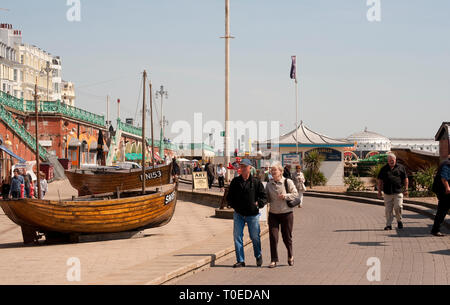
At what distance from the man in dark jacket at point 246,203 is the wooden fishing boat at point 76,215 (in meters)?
4.94

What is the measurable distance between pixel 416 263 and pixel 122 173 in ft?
85.9

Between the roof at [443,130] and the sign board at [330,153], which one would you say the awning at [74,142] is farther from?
the roof at [443,130]

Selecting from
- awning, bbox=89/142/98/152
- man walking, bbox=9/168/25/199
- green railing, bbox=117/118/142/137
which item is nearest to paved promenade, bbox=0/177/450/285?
man walking, bbox=9/168/25/199

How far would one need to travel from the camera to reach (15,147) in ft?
149

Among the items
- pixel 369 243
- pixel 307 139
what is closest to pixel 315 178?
pixel 307 139

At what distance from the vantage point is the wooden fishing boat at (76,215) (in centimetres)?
1507

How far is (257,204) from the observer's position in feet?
36.9

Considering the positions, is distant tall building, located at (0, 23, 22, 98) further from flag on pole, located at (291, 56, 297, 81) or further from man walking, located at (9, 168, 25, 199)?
man walking, located at (9, 168, 25, 199)

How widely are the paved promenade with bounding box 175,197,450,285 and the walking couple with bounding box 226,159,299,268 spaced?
368mm

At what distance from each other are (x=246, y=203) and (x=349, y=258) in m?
2.21

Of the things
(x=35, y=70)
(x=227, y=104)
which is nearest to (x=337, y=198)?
(x=227, y=104)

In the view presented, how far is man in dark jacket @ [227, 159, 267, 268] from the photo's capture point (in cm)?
1120

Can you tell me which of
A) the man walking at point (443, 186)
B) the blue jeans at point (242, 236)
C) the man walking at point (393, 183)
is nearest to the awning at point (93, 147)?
the man walking at point (393, 183)
